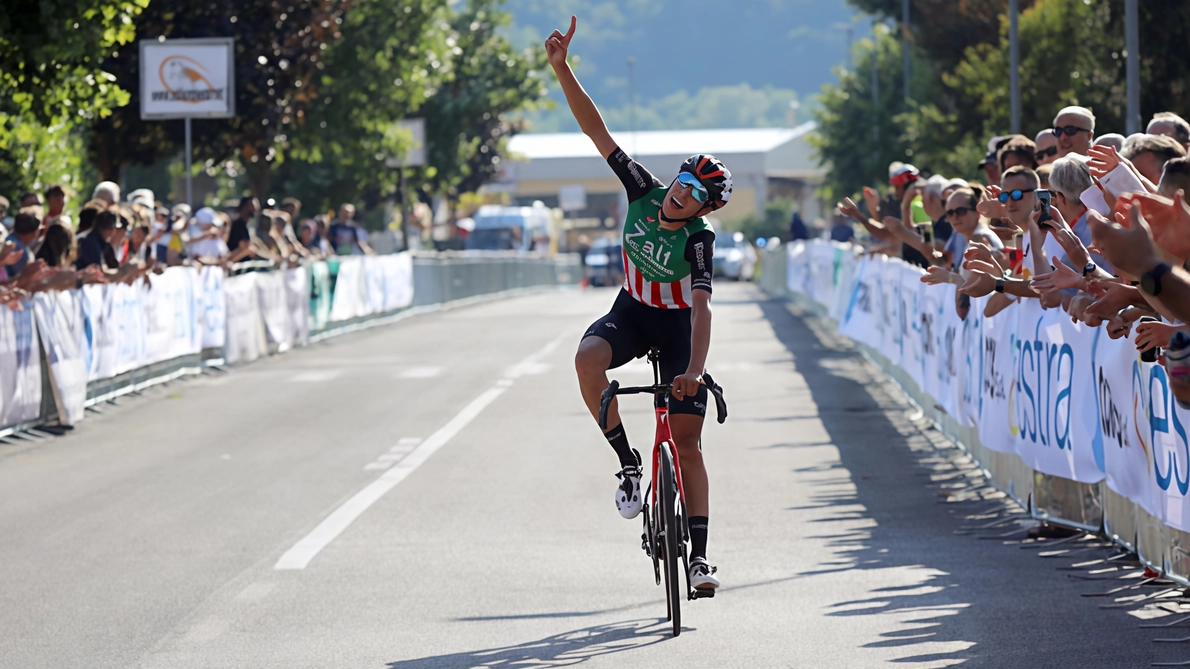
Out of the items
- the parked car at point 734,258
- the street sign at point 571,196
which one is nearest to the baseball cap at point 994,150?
the parked car at point 734,258

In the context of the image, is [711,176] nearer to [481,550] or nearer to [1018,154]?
[481,550]

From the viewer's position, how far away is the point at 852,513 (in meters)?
10.8

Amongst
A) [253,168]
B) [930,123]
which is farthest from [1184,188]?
[253,168]

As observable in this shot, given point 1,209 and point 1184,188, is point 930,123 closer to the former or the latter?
point 1,209

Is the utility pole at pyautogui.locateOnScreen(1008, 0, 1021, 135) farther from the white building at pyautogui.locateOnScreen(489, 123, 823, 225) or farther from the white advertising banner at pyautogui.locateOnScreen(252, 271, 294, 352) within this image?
the white building at pyautogui.locateOnScreen(489, 123, 823, 225)

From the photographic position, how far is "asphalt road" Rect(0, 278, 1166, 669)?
725cm

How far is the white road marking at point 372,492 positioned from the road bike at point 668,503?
2.16 metres

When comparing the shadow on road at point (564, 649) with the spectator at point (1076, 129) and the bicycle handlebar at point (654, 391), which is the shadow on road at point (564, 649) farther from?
the spectator at point (1076, 129)

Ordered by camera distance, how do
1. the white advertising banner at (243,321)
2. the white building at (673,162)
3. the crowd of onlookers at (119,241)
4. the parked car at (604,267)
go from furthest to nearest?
1. the white building at (673,162)
2. the parked car at (604,267)
3. the white advertising banner at (243,321)
4. the crowd of onlookers at (119,241)

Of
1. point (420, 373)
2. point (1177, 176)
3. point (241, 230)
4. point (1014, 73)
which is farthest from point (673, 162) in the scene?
point (1177, 176)

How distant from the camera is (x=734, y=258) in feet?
223

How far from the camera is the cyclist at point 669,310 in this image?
24.8ft

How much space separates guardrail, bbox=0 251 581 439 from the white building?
2119 inches

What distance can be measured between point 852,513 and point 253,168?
88.9 ft
